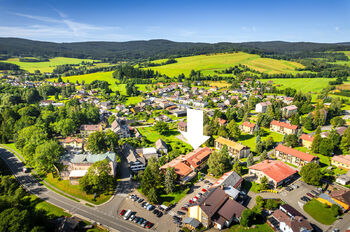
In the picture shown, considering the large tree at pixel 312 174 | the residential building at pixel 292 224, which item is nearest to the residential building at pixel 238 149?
the large tree at pixel 312 174

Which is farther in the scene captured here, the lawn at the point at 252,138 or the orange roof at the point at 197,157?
the lawn at the point at 252,138

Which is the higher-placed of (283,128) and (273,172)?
(283,128)

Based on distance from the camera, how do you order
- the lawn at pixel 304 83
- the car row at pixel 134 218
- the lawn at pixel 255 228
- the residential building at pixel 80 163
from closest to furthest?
the lawn at pixel 255 228
the car row at pixel 134 218
the residential building at pixel 80 163
the lawn at pixel 304 83

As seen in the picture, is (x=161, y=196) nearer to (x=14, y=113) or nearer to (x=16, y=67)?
(x=14, y=113)

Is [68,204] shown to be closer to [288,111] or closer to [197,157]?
[197,157]

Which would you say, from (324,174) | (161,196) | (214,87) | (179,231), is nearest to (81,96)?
(214,87)

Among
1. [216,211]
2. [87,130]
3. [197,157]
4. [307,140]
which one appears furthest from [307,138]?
[87,130]

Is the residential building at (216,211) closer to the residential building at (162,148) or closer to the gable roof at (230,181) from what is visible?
the gable roof at (230,181)
